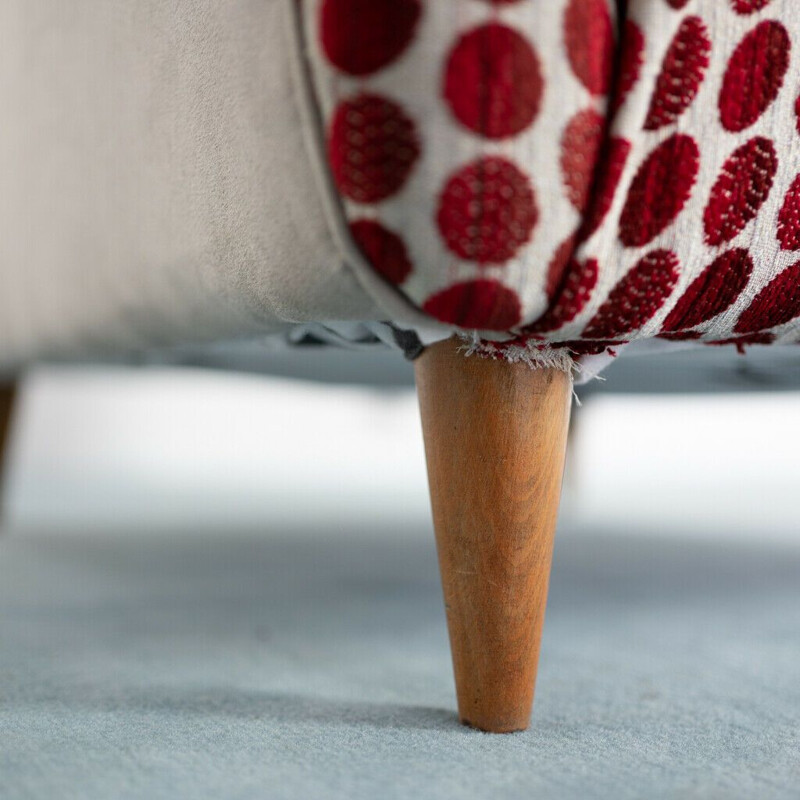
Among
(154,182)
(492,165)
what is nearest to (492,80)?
(492,165)

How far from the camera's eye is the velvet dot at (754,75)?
0.34 metres

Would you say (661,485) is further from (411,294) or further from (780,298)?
(411,294)

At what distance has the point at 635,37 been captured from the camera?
32 centimetres

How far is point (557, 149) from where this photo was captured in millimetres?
311

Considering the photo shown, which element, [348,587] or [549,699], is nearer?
[549,699]

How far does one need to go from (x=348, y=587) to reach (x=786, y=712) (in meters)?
0.39

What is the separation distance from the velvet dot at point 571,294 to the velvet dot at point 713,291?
54 mm

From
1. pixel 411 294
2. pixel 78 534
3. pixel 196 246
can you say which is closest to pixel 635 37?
pixel 411 294

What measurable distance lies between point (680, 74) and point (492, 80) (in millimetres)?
77

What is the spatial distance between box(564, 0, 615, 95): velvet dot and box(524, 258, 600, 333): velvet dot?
2.3 inches

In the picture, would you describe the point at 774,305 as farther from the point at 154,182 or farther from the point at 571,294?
the point at 154,182

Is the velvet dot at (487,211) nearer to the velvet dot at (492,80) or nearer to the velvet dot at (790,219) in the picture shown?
the velvet dot at (492,80)

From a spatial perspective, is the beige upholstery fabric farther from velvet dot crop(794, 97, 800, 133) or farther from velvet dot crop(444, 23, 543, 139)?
velvet dot crop(794, 97, 800, 133)

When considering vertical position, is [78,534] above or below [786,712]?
below
